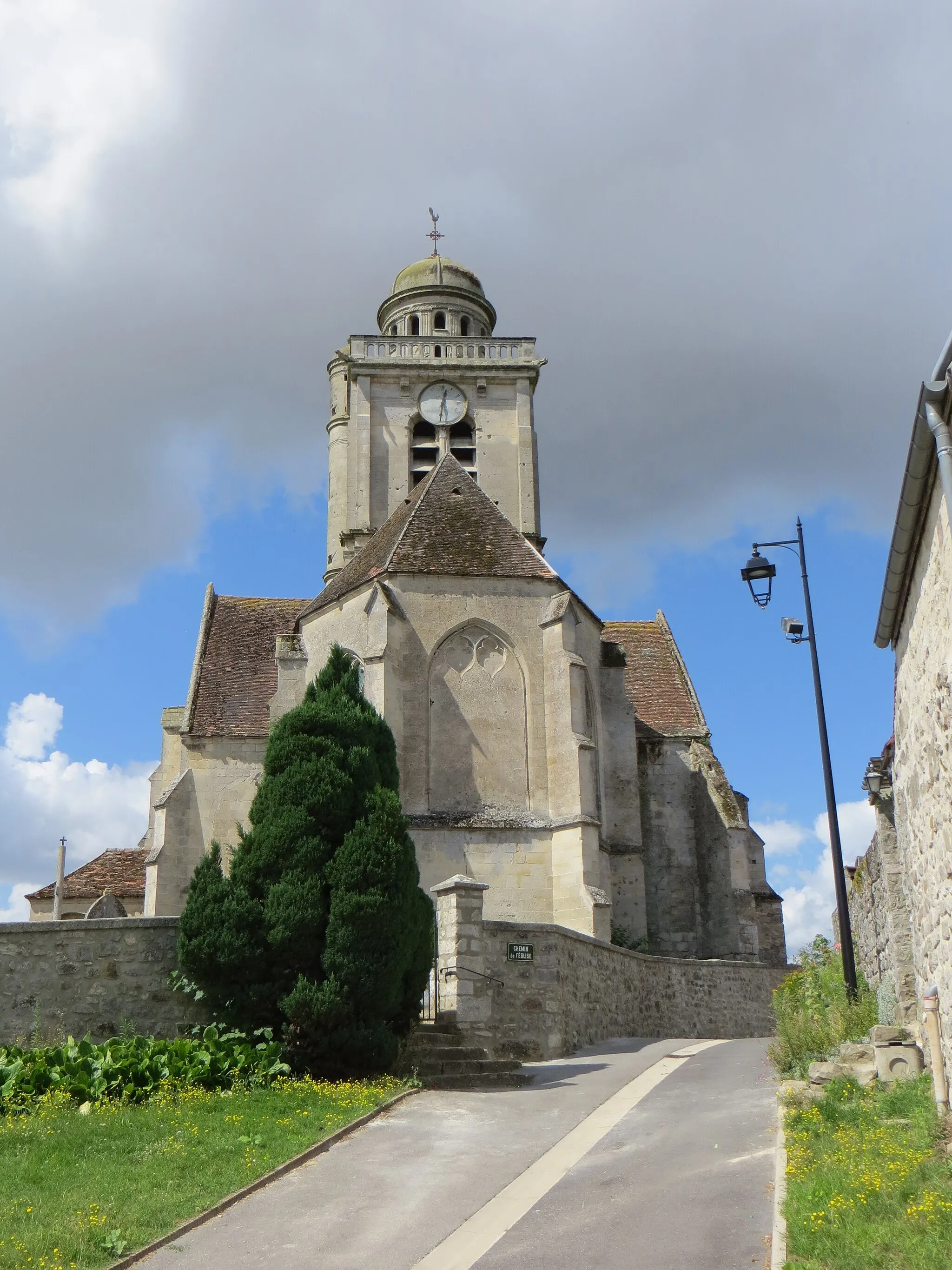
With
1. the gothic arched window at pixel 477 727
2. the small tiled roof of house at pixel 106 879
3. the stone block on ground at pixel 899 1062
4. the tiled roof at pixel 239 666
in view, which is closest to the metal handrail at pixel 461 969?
the stone block on ground at pixel 899 1062

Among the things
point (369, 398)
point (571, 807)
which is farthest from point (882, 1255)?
point (369, 398)

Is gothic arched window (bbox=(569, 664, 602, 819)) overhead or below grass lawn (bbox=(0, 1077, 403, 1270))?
overhead

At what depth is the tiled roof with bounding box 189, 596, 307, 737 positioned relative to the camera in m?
27.2

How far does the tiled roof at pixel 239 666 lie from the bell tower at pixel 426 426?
3166 mm

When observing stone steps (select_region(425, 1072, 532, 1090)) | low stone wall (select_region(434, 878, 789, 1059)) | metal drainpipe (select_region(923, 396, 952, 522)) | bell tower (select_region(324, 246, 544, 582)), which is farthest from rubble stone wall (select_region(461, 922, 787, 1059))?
bell tower (select_region(324, 246, 544, 582))

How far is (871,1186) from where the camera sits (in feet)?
23.7

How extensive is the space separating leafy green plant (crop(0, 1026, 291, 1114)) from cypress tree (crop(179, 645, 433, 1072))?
1.35 feet

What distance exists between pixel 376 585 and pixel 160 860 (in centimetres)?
769

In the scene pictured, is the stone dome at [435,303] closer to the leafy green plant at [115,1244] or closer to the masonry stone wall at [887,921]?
the masonry stone wall at [887,921]

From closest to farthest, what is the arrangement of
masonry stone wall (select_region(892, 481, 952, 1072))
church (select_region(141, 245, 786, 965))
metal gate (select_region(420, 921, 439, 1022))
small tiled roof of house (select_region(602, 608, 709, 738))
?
masonry stone wall (select_region(892, 481, 952, 1072)) < metal gate (select_region(420, 921, 439, 1022)) < church (select_region(141, 245, 786, 965)) < small tiled roof of house (select_region(602, 608, 709, 738))

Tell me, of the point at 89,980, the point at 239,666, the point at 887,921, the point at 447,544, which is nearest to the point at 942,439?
the point at 887,921

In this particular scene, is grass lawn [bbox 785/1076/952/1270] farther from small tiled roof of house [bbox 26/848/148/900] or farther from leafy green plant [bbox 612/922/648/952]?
small tiled roof of house [bbox 26/848/148/900]

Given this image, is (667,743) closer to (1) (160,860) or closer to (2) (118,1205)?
(1) (160,860)

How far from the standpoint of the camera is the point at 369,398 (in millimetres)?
36656
